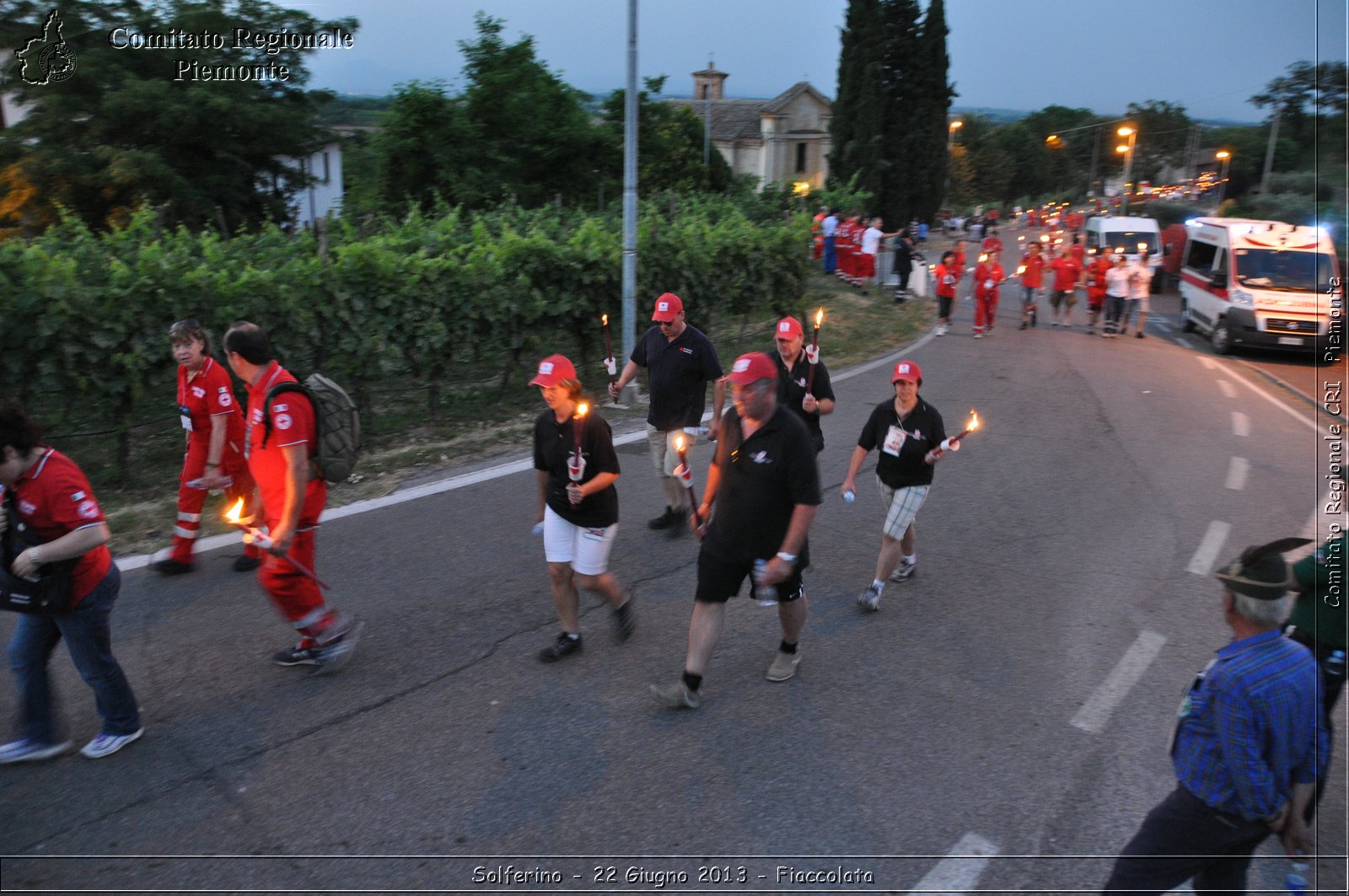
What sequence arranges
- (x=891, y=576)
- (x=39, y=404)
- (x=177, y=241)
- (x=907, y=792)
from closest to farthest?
1. (x=907, y=792)
2. (x=891, y=576)
3. (x=39, y=404)
4. (x=177, y=241)

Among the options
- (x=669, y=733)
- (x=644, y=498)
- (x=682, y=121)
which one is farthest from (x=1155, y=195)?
(x=669, y=733)

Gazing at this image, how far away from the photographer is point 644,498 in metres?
8.57

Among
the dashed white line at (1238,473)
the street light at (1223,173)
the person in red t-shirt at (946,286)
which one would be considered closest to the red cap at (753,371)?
the dashed white line at (1238,473)

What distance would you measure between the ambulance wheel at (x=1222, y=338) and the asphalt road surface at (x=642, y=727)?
→ 11.4 m

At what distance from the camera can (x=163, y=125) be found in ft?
60.8

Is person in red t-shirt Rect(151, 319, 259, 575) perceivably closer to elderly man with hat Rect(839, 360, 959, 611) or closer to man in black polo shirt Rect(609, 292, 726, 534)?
man in black polo shirt Rect(609, 292, 726, 534)

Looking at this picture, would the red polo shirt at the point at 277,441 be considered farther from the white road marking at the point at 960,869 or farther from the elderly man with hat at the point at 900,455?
the white road marking at the point at 960,869

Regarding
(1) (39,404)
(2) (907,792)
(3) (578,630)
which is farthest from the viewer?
(1) (39,404)

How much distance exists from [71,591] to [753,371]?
3.30 m

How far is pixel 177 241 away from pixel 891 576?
7274mm

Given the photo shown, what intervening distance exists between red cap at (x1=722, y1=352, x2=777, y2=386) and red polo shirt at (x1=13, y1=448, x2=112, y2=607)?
299 centimetres

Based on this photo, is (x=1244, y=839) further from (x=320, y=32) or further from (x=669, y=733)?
(x=320, y=32)

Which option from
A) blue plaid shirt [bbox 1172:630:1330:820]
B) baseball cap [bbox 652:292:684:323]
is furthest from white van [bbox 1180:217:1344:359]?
blue plaid shirt [bbox 1172:630:1330:820]

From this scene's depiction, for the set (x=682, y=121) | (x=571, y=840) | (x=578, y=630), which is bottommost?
(x=571, y=840)
